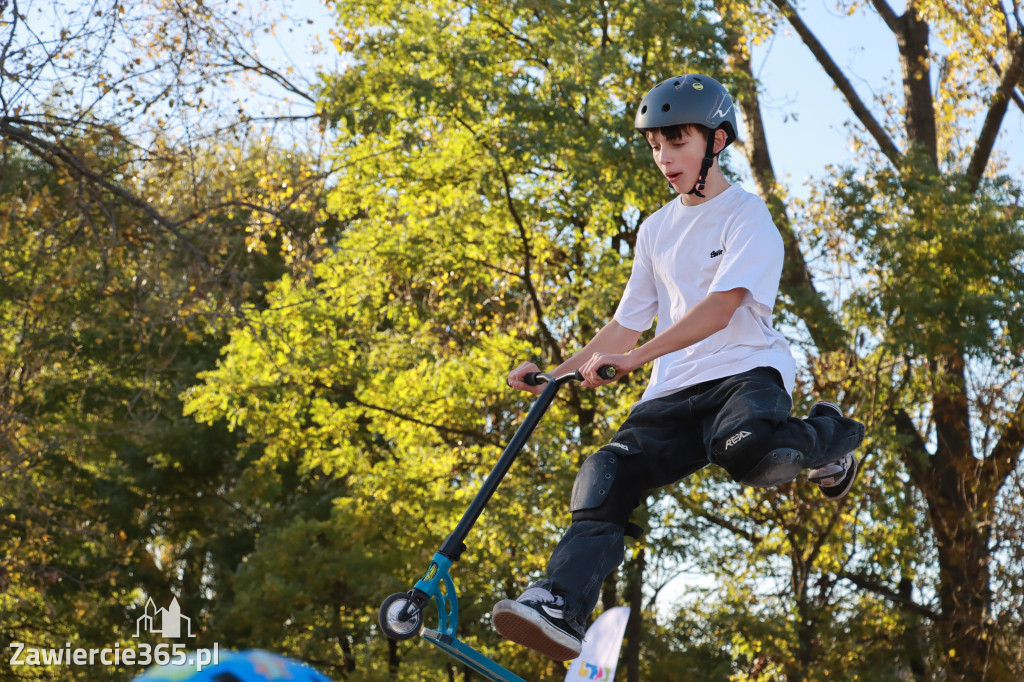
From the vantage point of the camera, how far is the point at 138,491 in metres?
23.1

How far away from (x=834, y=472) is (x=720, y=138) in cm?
129

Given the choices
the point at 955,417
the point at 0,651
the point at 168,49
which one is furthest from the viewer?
the point at 0,651

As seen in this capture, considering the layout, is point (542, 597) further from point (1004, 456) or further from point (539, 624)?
point (1004, 456)

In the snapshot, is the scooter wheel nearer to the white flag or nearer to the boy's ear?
the boy's ear

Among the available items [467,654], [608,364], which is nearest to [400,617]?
[467,654]

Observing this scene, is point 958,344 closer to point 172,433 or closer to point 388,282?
point 388,282

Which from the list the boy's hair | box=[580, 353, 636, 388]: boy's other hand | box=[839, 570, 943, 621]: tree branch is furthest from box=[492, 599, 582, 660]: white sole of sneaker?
box=[839, 570, 943, 621]: tree branch

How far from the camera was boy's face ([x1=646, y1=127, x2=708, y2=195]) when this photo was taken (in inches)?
151

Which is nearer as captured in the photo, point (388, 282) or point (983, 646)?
point (983, 646)

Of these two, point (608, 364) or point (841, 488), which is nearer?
point (608, 364)

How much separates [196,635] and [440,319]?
28.2 feet

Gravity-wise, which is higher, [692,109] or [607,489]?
[692,109]

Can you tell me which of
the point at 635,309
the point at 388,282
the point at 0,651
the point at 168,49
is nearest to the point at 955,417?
the point at 388,282

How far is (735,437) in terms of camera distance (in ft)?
11.7
